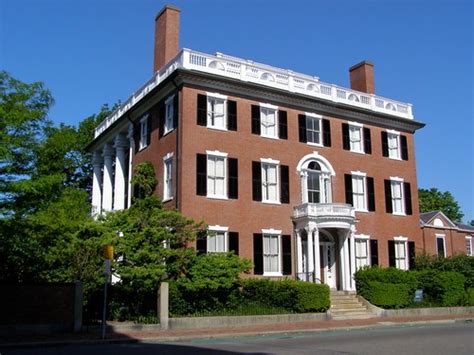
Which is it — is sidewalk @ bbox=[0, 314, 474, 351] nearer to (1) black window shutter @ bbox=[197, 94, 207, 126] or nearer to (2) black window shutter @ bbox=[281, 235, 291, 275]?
(2) black window shutter @ bbox=[281, 235, 291, 275]

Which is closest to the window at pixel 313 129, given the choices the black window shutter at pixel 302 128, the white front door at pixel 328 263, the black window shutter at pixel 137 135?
the black window shutter at pixel 302 128

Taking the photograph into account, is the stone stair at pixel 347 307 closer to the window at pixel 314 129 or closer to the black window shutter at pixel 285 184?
the black window shutter at pixel 285 184

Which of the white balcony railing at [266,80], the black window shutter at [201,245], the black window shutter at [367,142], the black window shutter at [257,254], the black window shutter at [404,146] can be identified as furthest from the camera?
the black window shutter at [404,146]

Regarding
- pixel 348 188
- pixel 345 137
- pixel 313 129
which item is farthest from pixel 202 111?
pixel 348 188

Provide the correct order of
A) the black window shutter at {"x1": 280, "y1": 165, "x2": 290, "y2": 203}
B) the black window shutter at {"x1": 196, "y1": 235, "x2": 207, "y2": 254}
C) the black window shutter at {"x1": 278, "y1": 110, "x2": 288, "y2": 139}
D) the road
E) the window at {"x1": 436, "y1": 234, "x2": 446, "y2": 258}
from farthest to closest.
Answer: the window at {"x1": 436, "y1": 234, "x2": 446, "y2": 258} < the black window shutter at {"x1": 278, "y1": 110, "x2": 288, "y2": 139} < the black window shutter at {"x1": 280, "y1": 165, "x2": 290, "y2": 203} < the black window shutter at {"x1": 196, "y1": 235, "x2": 207, "y2": 254} < the road

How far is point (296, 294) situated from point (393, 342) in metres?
9.69

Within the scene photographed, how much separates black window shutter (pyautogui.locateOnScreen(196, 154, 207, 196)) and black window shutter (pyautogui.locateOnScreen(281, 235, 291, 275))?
17.8 feet

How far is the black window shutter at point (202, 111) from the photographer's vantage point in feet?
96.9

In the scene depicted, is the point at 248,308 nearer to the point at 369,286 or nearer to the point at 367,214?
the point at 369,286

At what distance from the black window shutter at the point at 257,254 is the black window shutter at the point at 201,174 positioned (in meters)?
3.86

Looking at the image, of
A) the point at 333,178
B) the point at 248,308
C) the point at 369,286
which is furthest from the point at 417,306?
the point at 248,308

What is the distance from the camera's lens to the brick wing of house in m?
29.4

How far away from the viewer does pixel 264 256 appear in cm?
3017

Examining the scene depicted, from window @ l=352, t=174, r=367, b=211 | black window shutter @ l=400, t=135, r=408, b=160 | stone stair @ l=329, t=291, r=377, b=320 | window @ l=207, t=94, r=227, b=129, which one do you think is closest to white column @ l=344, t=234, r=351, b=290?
stone stair @ l=329, t=291, r=377, b=320
